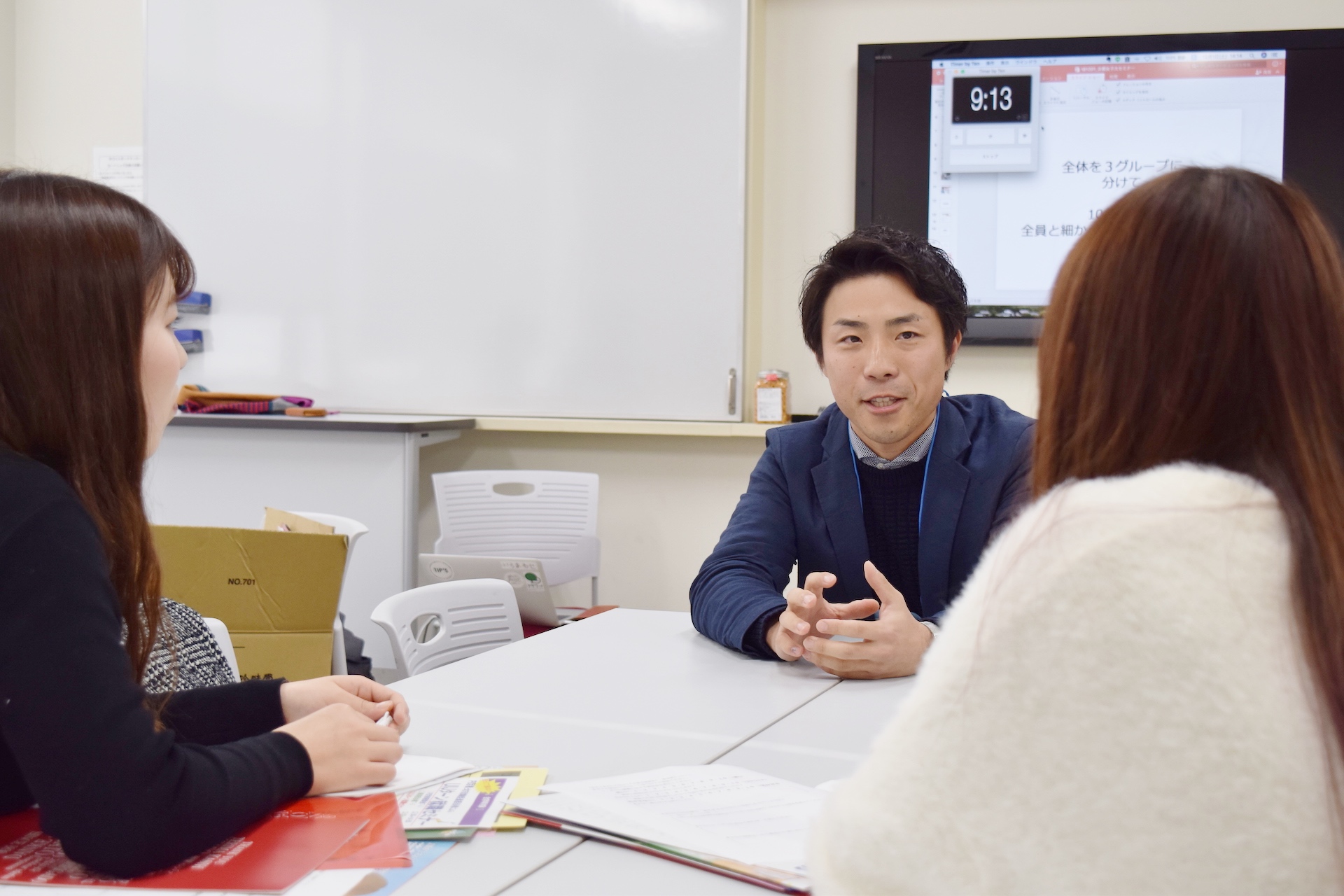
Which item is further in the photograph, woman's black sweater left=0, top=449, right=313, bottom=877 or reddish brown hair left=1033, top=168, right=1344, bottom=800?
woman's black sweater left=0, top=449, right=313, bottom=877

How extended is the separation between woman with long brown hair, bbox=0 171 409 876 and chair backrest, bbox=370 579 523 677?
0.78 meters

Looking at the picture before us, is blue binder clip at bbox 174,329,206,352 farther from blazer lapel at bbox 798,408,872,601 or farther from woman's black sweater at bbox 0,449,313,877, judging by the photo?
woman's black sweater at bbox 0,449,313,877

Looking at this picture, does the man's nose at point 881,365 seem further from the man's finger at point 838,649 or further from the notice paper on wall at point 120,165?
the notice paper on wall at point 120,165

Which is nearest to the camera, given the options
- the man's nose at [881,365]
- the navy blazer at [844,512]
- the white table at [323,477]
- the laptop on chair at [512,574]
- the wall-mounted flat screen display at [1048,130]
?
the navy blazer at [844,512]

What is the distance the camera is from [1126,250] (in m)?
0.64

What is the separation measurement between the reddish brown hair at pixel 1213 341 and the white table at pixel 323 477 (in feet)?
8.80

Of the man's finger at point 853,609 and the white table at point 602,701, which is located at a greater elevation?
the man's finger at point 853,609

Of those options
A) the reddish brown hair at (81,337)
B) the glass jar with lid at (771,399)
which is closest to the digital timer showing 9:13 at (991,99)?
the glass jar with lid at (771,399)

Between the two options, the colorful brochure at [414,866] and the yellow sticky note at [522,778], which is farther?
the yellow sticky note at [522,778]

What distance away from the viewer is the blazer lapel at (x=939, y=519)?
1.75 metres

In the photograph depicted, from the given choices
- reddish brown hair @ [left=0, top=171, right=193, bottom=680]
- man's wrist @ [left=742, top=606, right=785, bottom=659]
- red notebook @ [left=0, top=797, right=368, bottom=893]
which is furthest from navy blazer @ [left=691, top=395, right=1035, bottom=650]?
reddish brown hair @ [left=0, top=171, right=193, bottom=680]

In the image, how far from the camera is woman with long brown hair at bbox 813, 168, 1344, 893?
53 cm

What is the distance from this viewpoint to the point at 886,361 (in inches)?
73.3

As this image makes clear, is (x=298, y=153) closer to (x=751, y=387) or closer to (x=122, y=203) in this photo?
(x=751, y=387)
